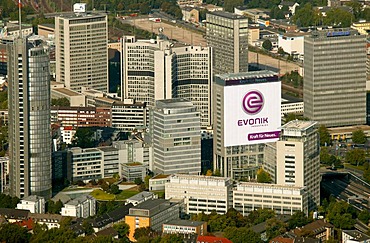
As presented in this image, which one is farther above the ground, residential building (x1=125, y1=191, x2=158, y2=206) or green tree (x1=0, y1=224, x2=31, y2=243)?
residential building (x1=125, y1=191, x2=158, y2=206)

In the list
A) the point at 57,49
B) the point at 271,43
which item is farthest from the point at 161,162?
the point at 271,43

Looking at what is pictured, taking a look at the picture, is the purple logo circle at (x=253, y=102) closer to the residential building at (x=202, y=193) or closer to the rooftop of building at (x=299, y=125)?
the rooftop of building at (x=299, y=125)

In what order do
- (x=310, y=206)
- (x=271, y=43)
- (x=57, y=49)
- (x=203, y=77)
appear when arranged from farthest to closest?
(x=271, y=43), (x=57, y=49), (x=203, y=77), (x=310, y=206)

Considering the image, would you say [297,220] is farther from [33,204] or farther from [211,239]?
[33,204]

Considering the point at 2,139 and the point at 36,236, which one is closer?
the point at 36,236

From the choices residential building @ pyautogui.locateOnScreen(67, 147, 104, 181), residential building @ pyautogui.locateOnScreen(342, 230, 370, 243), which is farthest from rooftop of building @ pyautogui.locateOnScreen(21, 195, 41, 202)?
residential building @ pyautogui.locateOnScreen(342, 230, 370, 243)

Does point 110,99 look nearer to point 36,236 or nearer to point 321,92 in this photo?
point 321,92

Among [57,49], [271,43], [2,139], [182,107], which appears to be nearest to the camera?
[182,107]

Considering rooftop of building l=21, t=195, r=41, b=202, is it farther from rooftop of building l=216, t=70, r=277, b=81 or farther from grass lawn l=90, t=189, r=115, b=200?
rooftop of building l=216, t=70, r=277, b=81

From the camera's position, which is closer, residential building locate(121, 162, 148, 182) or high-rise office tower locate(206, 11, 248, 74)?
residential building locate(121, 162, 148, 182)
